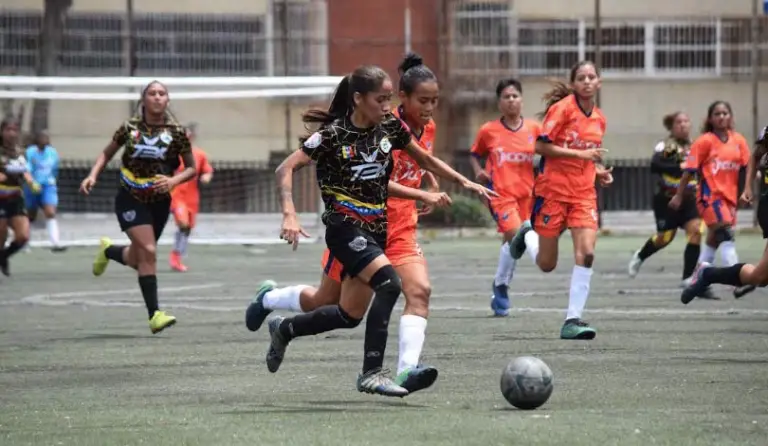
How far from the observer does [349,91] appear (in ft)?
30.0

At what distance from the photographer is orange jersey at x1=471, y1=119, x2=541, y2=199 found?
15945mm

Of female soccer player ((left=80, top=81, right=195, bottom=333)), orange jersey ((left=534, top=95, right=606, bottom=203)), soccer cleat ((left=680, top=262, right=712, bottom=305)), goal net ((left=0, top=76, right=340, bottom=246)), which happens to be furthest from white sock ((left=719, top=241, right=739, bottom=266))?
goal net ((left=0, top=76, right=340, bottom=246))

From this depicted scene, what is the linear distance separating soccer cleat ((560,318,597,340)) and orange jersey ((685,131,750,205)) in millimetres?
5010

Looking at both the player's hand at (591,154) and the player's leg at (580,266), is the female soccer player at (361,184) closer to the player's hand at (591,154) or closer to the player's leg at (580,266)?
the player's leg at (580,266)

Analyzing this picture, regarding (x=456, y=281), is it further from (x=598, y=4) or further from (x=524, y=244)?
(x=598, y=4)

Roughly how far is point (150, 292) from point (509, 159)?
4.15 metres

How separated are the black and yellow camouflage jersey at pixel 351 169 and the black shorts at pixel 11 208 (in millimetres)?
12878

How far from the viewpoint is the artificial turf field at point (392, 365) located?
758 centimetres

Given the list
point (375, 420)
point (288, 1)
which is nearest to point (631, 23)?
point (288, 1)

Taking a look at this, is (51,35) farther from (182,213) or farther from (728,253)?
(728,253)

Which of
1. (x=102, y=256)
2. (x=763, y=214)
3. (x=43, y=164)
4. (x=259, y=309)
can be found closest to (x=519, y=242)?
(x=763, y=214)

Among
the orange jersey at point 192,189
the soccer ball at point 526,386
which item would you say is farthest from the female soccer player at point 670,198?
the soccer ball at point 526,386

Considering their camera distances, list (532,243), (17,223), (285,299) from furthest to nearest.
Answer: (17,223)
(532,243)
(285,299)

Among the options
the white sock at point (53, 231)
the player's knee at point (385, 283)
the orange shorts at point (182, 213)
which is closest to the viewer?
the player's knee at point (385, 283)
